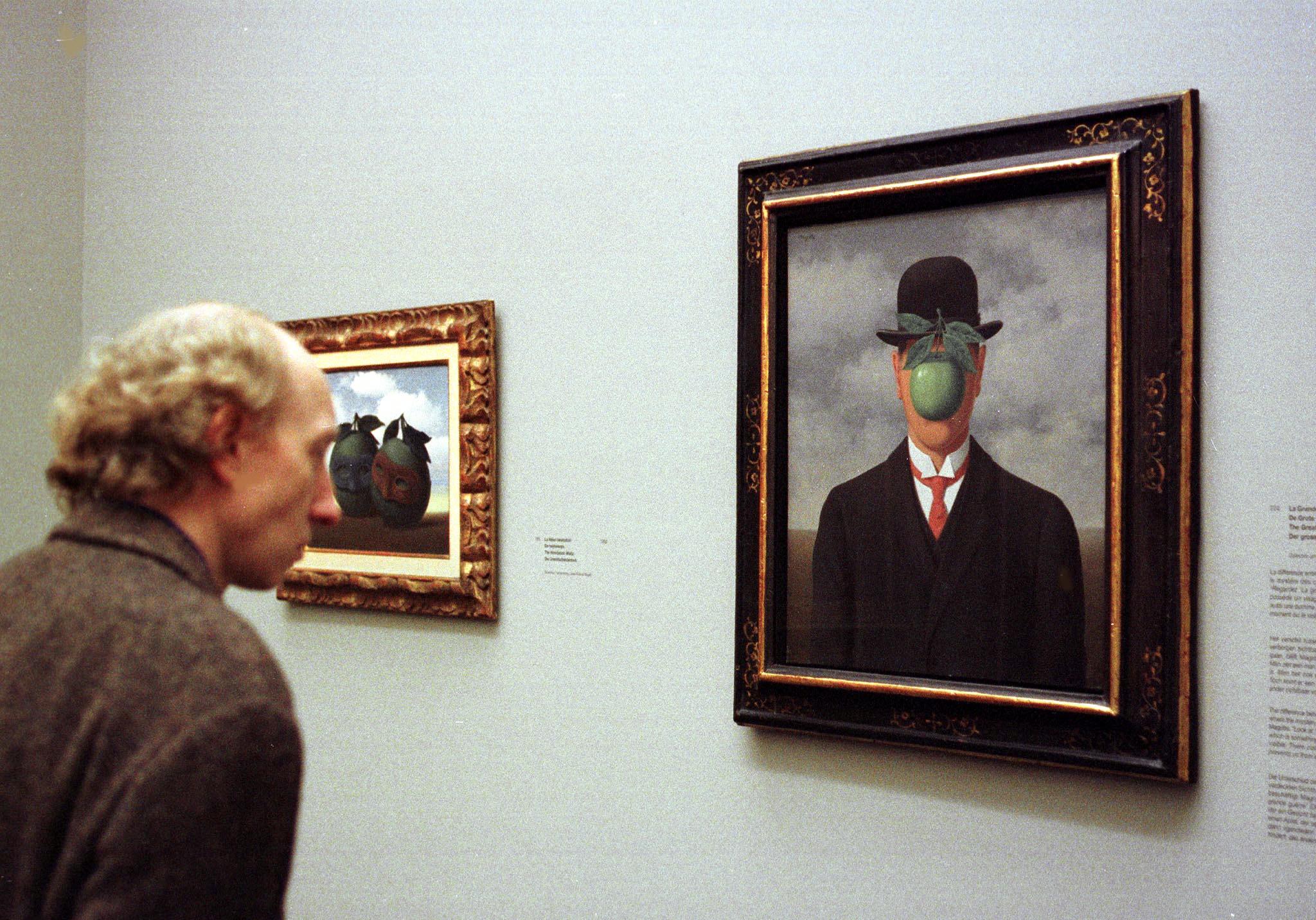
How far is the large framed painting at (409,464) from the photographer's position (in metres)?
4.57

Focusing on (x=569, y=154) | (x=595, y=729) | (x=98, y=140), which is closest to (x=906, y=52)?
(x=569, y=154)

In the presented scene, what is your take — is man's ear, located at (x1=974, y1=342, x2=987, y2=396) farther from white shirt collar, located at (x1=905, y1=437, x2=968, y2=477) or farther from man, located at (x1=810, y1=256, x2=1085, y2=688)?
white shirt collar, located at (x1=905, y1=437, x2=968, y2=477)

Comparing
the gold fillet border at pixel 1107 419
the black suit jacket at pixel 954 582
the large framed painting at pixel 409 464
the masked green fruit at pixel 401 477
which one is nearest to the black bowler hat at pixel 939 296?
the gold fillet border at pixel 1107 419

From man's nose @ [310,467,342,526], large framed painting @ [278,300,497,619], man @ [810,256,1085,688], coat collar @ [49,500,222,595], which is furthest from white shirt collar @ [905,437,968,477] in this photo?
coat collar @ [49,500,222,595]

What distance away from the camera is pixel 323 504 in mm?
2242

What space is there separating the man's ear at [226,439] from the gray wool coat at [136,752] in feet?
0.71

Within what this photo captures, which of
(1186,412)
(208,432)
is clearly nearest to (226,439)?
(208,432)

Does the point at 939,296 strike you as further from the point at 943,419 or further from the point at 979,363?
the point at 943,419

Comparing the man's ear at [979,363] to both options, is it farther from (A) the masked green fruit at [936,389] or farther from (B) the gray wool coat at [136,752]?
(B) the gray wool coat at [136,752]

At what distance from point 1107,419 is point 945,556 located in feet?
2.11

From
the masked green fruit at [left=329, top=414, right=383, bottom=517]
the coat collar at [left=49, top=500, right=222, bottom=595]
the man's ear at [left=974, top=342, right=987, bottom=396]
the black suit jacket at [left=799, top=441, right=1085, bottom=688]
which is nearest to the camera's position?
the coat collar at [left=49, top=500, right=222, bottom=595]

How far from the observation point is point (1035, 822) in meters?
3.38

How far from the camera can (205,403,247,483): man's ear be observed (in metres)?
1.95

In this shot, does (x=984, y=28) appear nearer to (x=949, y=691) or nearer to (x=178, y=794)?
(x=949, y=691)
